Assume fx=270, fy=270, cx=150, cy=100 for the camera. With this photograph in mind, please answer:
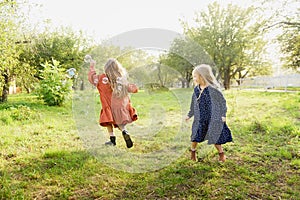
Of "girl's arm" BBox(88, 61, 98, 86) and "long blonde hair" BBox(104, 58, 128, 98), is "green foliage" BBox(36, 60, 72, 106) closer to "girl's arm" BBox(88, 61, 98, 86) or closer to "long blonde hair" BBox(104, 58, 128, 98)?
"girl's arm" BBox(88, 61, 98, 86)

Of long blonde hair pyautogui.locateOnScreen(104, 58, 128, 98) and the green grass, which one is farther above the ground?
long blonde hair pyautogui.locateOnScreen(104, 58, 128, 98)

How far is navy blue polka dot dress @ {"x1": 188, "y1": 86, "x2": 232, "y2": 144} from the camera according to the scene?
158 inches

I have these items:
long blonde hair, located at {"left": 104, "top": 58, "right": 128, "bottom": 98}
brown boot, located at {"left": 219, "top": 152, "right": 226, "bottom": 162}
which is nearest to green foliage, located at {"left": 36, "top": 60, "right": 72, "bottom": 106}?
long blonde hair, located at {"left": 104, "top": 58, "right": 128, "bottom": 98}

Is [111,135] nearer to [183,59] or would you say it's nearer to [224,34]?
[183,59]

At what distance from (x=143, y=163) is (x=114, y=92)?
4.03ft

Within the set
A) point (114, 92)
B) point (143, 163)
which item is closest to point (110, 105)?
Result: point (114, 92)

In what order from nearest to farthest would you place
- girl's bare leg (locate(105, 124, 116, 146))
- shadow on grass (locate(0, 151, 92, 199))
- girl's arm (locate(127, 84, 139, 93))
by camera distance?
shadow on grass (locate(0, 151, 92, 199))
girl's arm (locate(127, 84, 139, 93))
girl's bare leg (locate(105, 124, 116, 146))

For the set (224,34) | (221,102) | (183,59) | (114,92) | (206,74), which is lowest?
(221,102)

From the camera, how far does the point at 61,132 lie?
6367 millimetres

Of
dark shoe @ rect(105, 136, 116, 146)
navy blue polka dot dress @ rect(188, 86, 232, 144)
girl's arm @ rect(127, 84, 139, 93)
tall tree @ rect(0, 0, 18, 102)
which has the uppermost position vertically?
tall tree @ rect(0, 0, 18, 102)

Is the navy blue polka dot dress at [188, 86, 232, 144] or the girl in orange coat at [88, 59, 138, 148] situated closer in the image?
the navy blue polka dot dress at [188, 86, 232, 144]

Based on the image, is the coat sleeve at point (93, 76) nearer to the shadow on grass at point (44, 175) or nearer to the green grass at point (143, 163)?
the green grass at point (143, 163)

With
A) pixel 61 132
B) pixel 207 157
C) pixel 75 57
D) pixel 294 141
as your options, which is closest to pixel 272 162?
pixel 207 157

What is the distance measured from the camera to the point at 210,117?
160 inches
